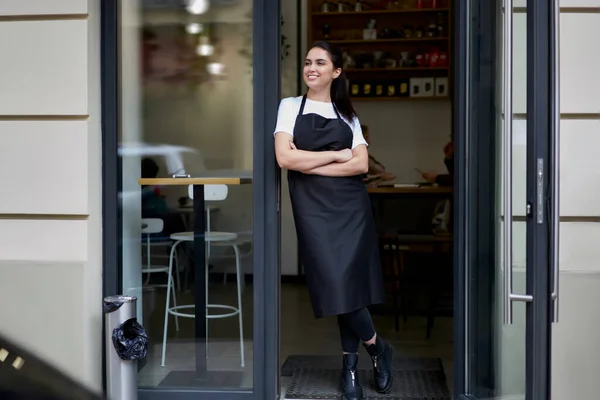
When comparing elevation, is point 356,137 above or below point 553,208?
above

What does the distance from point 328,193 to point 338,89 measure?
1.72ft

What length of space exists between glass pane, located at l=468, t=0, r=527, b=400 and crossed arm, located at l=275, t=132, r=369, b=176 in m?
0.62

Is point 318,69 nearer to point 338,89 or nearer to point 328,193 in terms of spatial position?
point 338,89

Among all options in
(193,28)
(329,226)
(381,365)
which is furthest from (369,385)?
(193,28)

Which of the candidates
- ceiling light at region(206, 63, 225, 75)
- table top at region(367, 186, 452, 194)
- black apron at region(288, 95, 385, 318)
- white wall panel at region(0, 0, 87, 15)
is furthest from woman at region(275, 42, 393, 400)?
table top at region(367, 186, 452, 194)

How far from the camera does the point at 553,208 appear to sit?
2.52 m

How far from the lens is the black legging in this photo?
3.88 meters

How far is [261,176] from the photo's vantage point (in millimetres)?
3881

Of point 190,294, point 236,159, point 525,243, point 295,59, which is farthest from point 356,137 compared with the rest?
point 295,59

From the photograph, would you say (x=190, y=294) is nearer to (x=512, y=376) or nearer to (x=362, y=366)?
(x=362, y=366)

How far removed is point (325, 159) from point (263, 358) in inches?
39.7

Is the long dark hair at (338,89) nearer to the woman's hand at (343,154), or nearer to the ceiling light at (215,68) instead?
the woman's hand at (343,154)

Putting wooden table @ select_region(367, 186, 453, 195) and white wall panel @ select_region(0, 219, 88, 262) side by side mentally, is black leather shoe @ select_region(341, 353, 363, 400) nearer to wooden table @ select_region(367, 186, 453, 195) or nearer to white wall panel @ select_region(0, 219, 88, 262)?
white wall panel @ select_region(0, 219, 88, 262)

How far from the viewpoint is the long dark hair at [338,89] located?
3857mm
